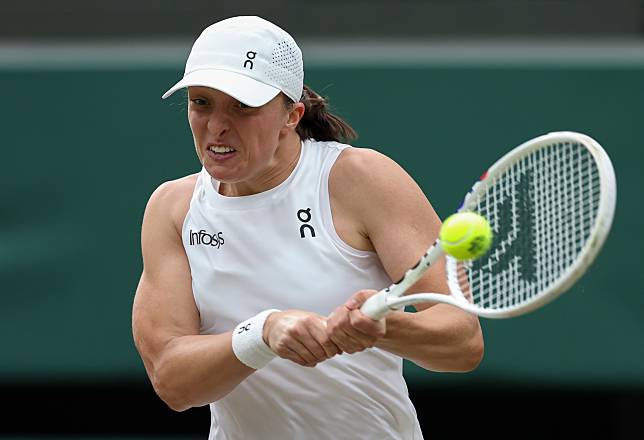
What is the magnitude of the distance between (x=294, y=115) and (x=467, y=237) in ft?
2.14

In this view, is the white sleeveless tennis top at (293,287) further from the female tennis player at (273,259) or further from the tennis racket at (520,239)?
the tennis racket at (520,239)

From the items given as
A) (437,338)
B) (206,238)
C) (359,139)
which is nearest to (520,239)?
(437,338)

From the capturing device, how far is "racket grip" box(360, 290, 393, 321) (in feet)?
8.80

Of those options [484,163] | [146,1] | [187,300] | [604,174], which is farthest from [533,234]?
[146,1]

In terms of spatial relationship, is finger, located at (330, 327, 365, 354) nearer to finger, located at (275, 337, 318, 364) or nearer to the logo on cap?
finger, located at (275, 337, 318, 364)

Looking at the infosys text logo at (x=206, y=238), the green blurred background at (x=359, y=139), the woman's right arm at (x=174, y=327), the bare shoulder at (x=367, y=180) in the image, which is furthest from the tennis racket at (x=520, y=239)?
the green blurred background at (x=359, y=139)

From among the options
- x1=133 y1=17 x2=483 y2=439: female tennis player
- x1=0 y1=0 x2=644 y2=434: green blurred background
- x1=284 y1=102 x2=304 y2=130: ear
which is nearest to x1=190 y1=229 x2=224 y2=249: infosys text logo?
x1=133 y1=17 x2=483 y2=439: female tennis player

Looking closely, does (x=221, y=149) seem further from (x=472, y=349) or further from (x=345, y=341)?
(x=472, y=349)

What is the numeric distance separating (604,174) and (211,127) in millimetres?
906

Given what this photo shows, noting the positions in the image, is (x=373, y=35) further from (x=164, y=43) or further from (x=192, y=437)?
(x=192, y=437)

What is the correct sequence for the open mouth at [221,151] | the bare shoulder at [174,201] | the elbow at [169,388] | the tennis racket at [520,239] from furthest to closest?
the bare shoulder at [174,201]
the elbow at [169,388]
the open mouth at [221,151]
the tennis racket at [520,239]

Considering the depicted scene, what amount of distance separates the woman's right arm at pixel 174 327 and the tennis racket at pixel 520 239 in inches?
17.1

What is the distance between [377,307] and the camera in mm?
2688

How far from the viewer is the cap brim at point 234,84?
2.88 m
